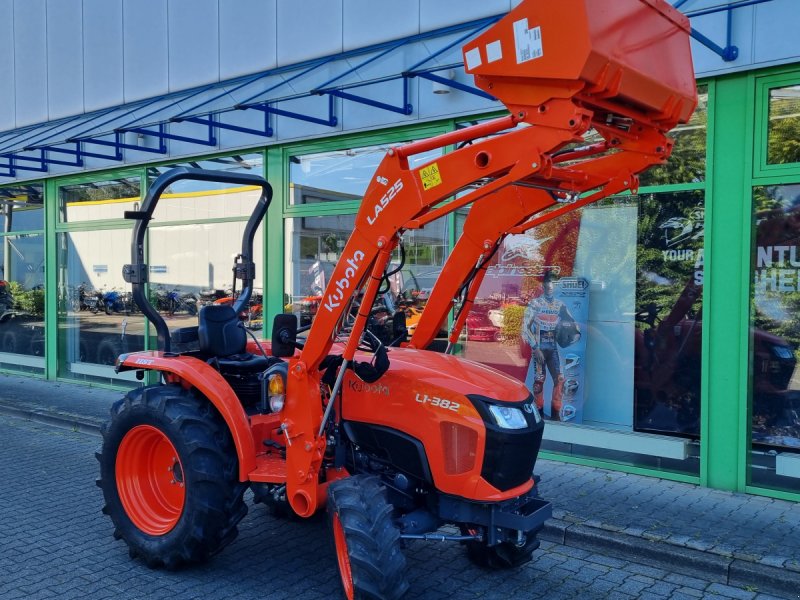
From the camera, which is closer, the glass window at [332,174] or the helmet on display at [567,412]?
the helmet on display at [567,412]

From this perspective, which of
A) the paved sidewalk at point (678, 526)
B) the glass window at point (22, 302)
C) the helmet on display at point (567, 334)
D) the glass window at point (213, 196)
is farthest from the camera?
the glass window at point (22, 302)

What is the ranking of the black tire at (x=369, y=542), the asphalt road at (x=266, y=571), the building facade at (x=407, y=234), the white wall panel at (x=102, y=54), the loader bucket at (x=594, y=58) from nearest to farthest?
1. the loader bucket at (x=594, y=58)
2. the black tire at (x=369, y=542)
3. the asphalt road at (x=266, y=571)
4. the building facade at (x=407, y=234)
5. the white wall panel at (x=102, y=54)

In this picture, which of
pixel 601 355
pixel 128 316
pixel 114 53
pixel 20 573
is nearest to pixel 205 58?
pixel 114 53

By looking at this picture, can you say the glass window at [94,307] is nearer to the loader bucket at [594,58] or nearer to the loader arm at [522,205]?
the loader arm at [522,205]

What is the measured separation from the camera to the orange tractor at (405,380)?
11.0ft

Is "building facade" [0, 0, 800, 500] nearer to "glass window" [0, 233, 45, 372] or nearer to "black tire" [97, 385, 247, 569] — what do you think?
"glass window" [0, 233, 45, 372]

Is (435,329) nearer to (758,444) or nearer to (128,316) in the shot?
(758,444)

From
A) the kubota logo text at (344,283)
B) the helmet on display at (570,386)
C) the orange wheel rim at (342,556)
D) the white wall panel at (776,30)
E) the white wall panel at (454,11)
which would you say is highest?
the white wall panel at (454,11)

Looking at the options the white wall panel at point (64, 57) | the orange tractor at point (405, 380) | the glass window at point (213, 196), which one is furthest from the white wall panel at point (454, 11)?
the white wall panel at point (64, 57)

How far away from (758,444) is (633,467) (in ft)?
3.57

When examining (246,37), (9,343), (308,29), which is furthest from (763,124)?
(9,343)

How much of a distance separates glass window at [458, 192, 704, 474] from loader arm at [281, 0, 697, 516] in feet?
9.63

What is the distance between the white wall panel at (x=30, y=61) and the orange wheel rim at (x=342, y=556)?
1084 cm

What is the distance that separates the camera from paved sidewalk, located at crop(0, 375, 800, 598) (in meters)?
4.74
